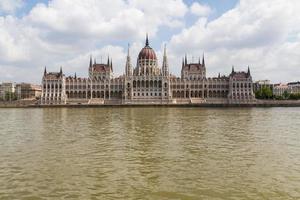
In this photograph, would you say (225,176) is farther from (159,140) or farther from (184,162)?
(159,140)

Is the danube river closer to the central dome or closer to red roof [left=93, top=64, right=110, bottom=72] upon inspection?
the central dome

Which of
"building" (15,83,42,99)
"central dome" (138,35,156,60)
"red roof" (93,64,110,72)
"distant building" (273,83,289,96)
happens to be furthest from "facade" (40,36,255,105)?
"distant building" (273,83,289,96)

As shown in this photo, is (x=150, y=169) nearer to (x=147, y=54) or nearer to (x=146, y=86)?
(x=146, y=86)

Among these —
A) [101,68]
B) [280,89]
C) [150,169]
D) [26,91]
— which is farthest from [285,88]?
[150,169]

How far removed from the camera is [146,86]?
113m

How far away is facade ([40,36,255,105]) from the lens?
112 m

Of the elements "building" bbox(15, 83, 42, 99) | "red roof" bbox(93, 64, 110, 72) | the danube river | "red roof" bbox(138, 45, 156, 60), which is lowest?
the danube river

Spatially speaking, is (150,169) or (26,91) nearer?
(150,169)

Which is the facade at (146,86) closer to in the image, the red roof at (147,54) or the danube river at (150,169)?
the red roof at (147,54)

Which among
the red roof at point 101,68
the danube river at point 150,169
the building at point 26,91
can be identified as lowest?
the danube river at point 150,169

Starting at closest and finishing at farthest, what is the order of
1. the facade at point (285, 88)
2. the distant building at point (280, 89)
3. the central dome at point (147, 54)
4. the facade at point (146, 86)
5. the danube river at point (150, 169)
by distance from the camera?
the danube river at point (150, 169)
the facade at point (146, 86)
the central dome at point (147, 54)
the facade at point (285, 88)
the distant building at point (280, 89)

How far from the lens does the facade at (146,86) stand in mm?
111938

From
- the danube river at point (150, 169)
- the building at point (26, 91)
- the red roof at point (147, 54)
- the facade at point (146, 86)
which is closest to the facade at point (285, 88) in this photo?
the facade at point (146, 86)

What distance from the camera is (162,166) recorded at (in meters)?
13.8
